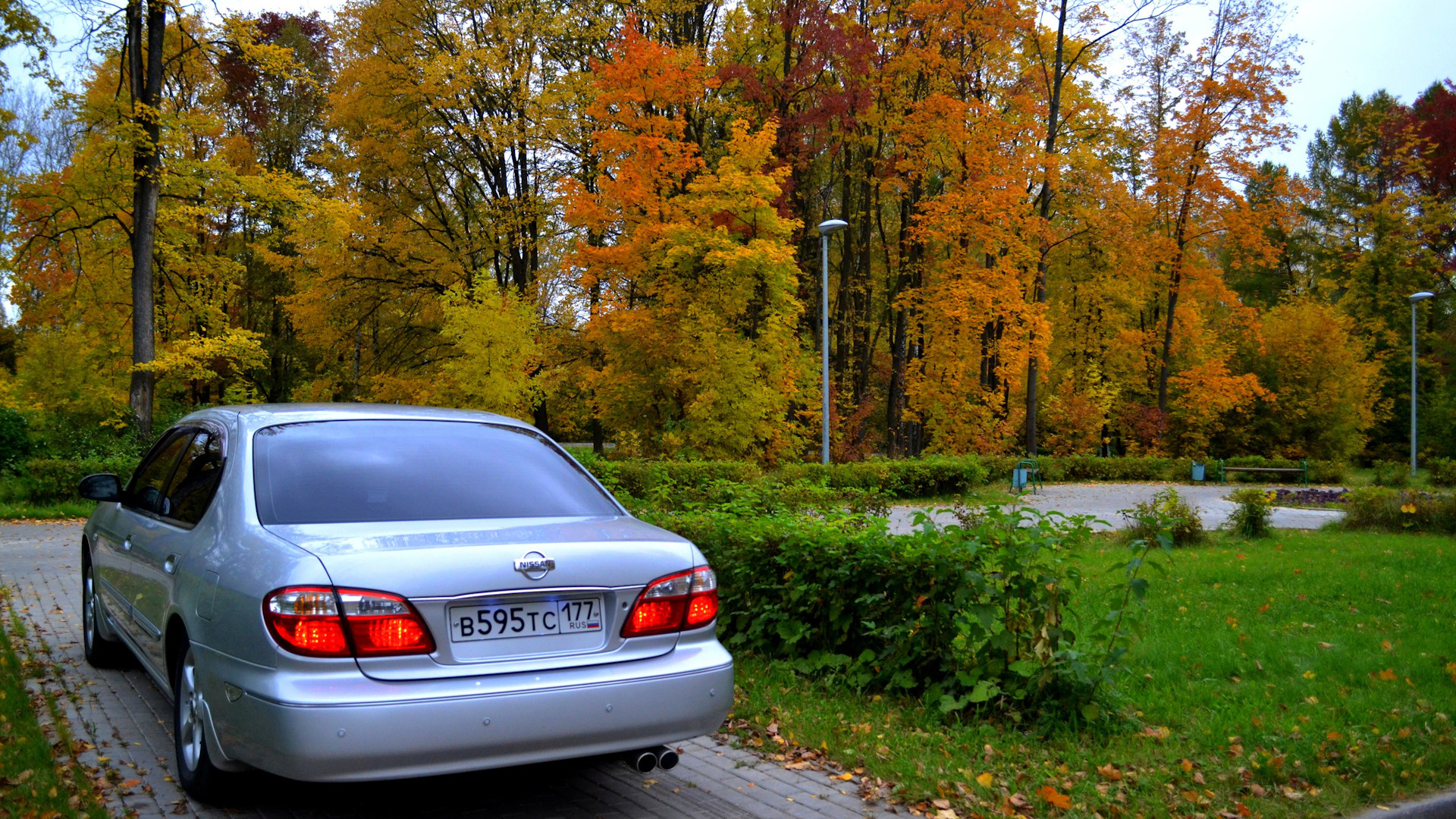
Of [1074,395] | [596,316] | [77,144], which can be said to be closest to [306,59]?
[77,144]

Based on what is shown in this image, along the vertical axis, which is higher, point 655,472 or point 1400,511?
point 655,472

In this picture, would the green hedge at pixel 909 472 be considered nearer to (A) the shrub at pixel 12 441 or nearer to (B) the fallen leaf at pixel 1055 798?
(B) the fallen leaf at pixel 1055 798

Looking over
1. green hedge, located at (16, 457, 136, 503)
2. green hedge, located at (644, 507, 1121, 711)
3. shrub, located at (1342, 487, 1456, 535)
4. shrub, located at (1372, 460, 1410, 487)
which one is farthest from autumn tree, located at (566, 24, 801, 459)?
green hedge, located at (644, 507, 1121, 711)

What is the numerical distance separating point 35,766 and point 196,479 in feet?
4.50

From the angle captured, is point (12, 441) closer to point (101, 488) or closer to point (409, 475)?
point (101, 488)

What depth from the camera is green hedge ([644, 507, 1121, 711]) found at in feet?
16.7

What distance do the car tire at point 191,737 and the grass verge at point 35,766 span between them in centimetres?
31

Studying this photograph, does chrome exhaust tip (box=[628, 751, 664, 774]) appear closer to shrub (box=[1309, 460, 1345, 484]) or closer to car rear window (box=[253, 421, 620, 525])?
car rear window (box=[253, 421, 620, 525])

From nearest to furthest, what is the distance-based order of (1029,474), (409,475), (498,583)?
(498,583)
(409,475)
(1029,474)

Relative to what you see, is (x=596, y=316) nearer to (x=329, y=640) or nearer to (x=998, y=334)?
(x=998, y=334)

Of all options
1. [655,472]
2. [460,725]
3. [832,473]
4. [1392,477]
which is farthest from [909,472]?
[460,725]

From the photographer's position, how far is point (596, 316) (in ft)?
82.1

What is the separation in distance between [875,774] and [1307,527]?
47.4 ft

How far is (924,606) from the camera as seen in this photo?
5418 millimetres
